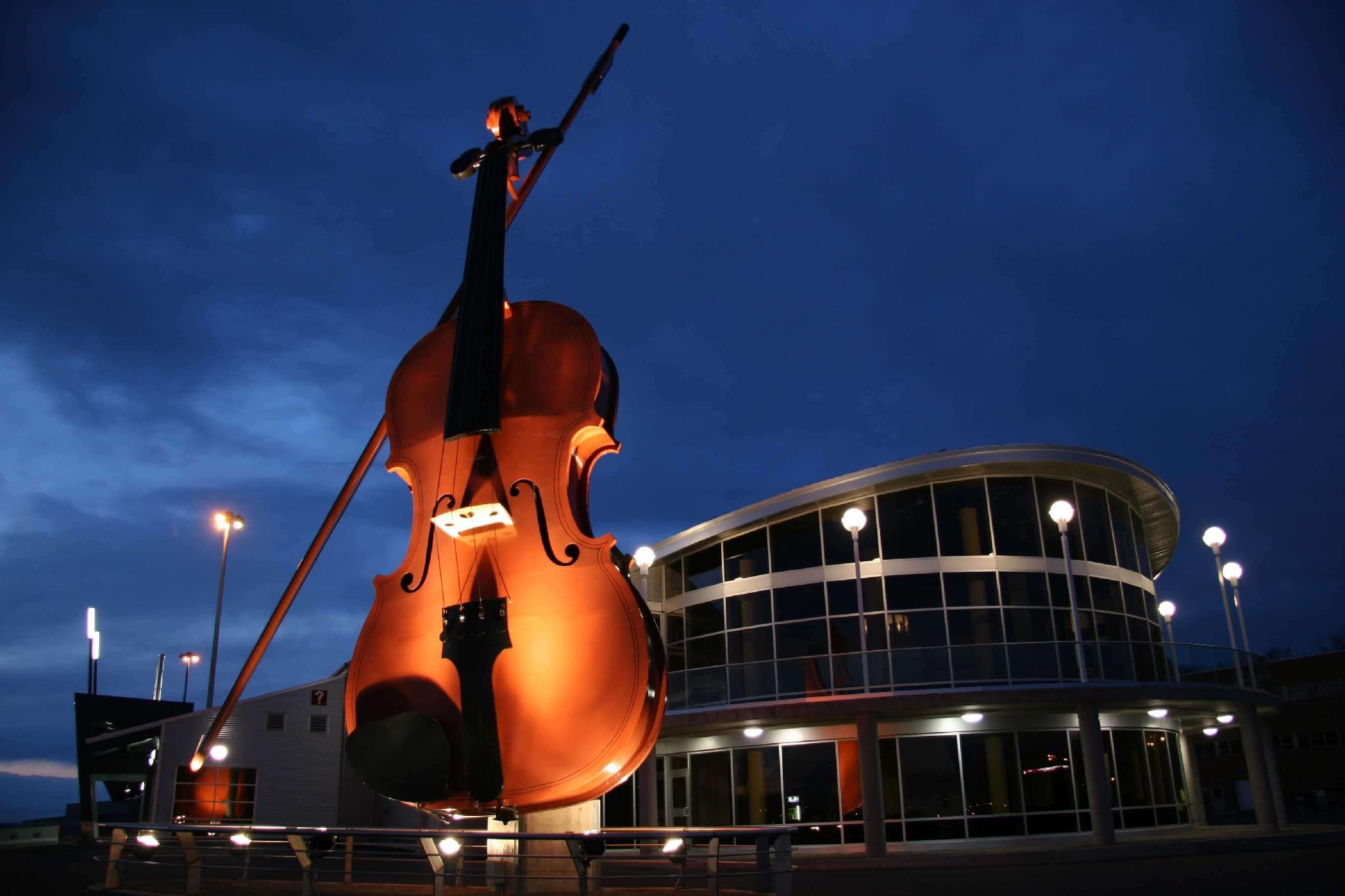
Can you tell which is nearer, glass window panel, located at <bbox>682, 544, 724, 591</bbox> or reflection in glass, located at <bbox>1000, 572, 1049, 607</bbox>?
Result: reflection in glass, located at <bbox>1000, 572, 1049, 607</bbox>

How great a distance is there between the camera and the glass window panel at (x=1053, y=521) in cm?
1959

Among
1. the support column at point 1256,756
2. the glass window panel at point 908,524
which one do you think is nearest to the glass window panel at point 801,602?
the glass window panel at point 908,524

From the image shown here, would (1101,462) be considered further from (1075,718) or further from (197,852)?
(197,852)

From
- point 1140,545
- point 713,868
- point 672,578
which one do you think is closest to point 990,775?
point 1140,545

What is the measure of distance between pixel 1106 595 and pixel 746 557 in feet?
24.7

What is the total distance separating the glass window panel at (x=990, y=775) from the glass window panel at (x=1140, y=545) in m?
6.46

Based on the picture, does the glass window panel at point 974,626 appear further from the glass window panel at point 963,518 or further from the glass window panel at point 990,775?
the glass window panel at point 990,775

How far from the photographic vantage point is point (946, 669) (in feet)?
58.5

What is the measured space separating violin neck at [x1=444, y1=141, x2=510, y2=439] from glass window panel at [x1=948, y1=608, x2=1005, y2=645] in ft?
47.0

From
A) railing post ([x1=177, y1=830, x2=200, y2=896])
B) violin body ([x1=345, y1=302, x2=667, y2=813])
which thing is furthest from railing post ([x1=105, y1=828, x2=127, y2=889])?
violin body ([x1=345, y1=302, x2=667, y2=813])

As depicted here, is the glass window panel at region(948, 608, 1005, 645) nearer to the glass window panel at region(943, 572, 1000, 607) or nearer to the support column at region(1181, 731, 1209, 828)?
the glass window panel at region(943, 572, 1000, 607)

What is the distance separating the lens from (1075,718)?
59.1 feet

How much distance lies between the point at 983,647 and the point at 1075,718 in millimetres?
2372

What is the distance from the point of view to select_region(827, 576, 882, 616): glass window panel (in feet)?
63.9
